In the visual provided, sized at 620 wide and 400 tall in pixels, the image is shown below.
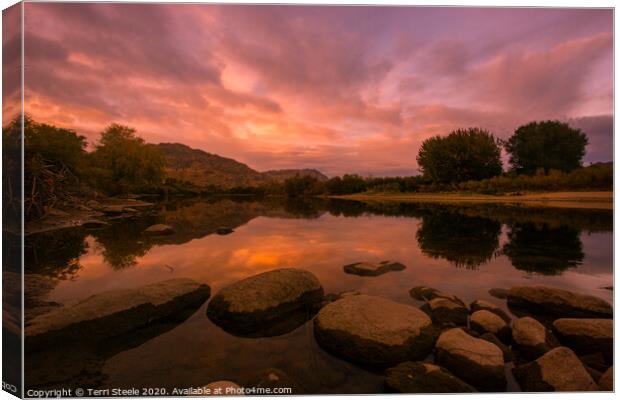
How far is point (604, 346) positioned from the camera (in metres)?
3.52

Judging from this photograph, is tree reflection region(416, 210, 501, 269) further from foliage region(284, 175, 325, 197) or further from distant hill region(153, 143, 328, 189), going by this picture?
distant hill region(153, 143, 328, 189)

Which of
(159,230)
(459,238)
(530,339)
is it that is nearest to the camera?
(530,339)

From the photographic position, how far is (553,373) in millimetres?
3062

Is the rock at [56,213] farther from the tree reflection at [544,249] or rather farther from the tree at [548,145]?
the tree reflection at [544,249]

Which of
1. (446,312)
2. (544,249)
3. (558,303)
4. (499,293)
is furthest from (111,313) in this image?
(544,249)

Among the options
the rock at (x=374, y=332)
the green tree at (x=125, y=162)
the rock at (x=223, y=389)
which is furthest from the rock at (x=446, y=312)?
the green tree at (x=125, y=162)

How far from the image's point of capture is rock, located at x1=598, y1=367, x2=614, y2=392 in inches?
127

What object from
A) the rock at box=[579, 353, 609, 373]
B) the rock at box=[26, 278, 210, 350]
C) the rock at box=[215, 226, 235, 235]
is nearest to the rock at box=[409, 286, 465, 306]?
the rock at box=[579, 353, 609, 373]

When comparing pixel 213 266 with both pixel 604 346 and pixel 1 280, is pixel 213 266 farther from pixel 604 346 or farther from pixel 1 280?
pixel 604 346

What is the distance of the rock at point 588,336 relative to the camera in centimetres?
350

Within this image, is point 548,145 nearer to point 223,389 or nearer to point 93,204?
point 223,389

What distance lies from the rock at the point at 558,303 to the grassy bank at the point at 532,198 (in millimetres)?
1424

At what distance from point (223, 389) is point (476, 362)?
2.87 metres

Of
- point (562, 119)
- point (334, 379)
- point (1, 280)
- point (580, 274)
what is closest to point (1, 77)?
point (1, 280)
